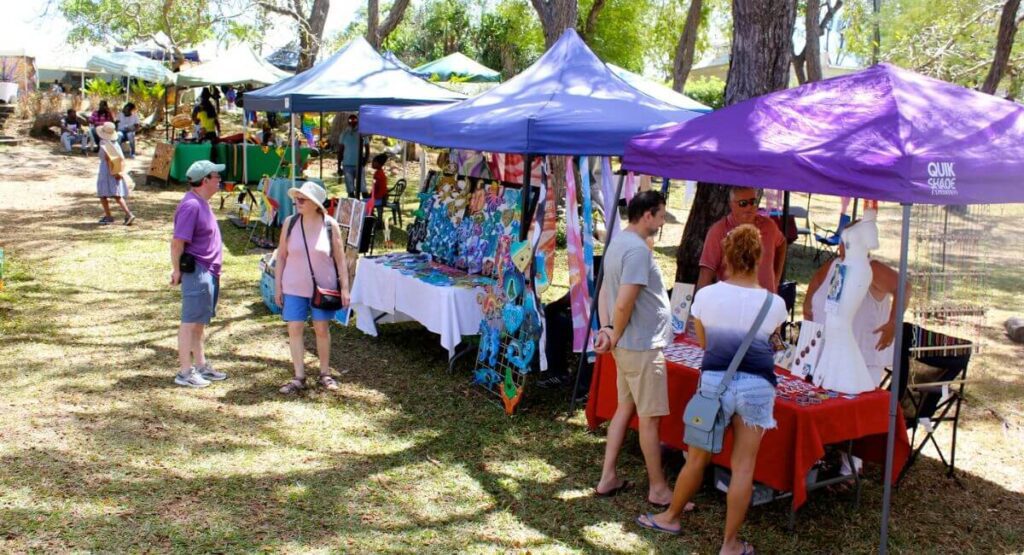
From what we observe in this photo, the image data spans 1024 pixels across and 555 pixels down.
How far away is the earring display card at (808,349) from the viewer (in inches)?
199

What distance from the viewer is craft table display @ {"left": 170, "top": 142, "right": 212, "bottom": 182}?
1852cm

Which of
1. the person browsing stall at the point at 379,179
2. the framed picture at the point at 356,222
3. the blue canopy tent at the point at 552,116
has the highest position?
the blue canopy tent at the point at 552,116

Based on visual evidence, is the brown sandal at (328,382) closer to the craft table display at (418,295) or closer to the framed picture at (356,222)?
the craft table display at (418,295)

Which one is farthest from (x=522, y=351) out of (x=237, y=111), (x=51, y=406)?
(x=237, y=111)

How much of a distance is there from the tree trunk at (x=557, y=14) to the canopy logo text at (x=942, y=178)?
8352 millimetres

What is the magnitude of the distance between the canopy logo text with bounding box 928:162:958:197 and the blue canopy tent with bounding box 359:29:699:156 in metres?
2.40

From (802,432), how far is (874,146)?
1441 mm

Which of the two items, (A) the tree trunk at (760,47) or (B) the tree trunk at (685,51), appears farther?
(B) the tree trunk at (685,51)

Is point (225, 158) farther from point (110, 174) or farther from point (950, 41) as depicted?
point (950, 41)

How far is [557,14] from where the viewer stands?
1211 cm

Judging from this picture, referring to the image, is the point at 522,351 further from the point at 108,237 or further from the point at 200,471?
the point at 108,237

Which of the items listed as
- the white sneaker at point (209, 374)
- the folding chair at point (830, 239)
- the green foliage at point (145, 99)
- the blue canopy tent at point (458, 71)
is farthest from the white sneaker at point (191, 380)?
the green foliage at point (145, 99)

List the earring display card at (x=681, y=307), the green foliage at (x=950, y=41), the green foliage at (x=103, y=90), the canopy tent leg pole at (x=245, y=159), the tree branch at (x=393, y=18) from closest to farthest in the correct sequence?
the earring display card at (x=681, y=307) < the green foliage at (x=950, y=41) < the canopy tent leg pole at (x=245, y=159) < the tree branch at (x=393, y=18) < the green foliage at (x=103, y=90)

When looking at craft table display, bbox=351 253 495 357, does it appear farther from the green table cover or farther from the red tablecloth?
the green table cover
